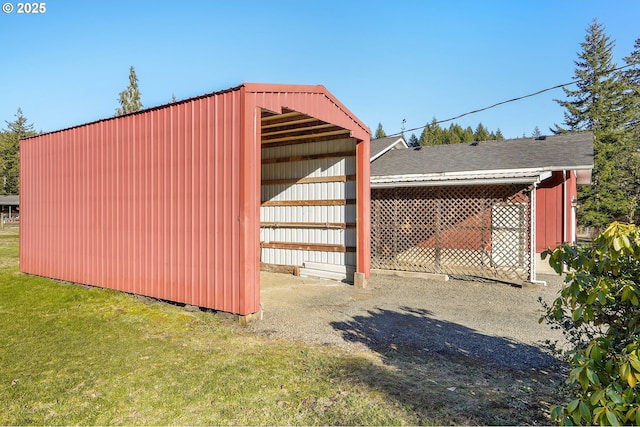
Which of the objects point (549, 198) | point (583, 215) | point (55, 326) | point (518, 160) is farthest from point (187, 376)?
point (583, 215)

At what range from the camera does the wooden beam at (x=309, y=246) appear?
7945 millimetres

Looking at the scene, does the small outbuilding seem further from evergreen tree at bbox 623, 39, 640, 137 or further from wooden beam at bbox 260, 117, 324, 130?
evergreen tree at bbox 623, 39, 640, 137

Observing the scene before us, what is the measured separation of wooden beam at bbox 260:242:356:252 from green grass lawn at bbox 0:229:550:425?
3811mm

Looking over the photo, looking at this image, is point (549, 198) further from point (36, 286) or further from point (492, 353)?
point (36, 286)

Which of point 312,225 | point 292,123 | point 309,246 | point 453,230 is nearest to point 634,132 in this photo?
point 453,230

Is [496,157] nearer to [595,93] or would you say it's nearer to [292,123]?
[292,123]

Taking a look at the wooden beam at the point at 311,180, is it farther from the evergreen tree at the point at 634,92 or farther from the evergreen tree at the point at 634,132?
the evergreen tree at the point at 634,92

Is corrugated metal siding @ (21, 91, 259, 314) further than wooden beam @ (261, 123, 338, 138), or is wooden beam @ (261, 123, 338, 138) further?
wooden beam @ (261, 123, 338, 138)

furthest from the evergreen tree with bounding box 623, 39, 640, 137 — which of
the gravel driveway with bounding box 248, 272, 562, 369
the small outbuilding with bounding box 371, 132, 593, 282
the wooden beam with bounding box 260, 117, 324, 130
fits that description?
the wooden beam with bounding box 260, 117, 324, 130

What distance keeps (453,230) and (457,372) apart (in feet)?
18.4

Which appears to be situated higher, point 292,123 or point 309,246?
point 292,123

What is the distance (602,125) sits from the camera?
90.0ft

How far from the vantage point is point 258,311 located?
490 cm

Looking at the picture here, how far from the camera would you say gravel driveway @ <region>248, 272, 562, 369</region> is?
3911 mm
